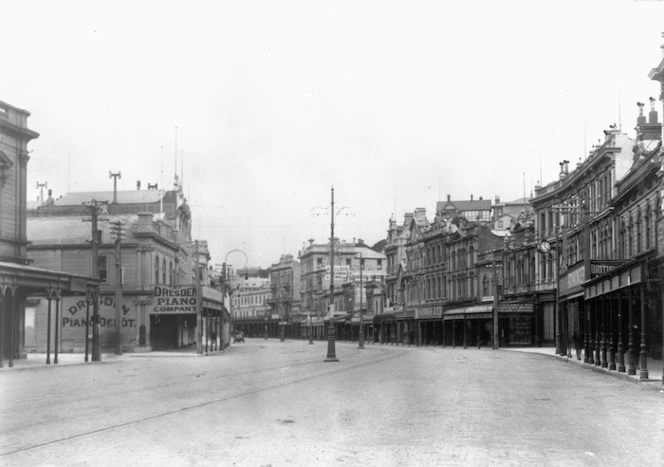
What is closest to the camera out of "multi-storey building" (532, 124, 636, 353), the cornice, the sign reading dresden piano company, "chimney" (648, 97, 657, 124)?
the cornice

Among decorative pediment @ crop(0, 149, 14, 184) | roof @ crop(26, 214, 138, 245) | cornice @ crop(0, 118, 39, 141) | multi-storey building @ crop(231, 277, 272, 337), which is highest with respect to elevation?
cornice @ crop(0, 118, 39, 141)

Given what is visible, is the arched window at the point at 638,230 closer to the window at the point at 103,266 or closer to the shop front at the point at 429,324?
the window at the point at 103,266

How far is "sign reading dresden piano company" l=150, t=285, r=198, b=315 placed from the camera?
177ft

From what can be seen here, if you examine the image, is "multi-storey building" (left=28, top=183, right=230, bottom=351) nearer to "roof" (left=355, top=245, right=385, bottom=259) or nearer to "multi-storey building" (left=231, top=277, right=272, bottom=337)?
"roof" (left=355, top=245, right=385, bottom=259)

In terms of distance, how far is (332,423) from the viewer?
44.1 ft

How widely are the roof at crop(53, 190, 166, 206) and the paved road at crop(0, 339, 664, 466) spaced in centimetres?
5816

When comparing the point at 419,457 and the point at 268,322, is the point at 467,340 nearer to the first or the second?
the point at 419,457

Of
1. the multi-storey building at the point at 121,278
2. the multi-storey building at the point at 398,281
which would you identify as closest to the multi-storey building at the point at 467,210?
the multi-storey building at the point at 398,281

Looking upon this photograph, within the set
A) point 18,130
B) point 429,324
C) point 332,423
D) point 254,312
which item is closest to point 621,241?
point 18,130

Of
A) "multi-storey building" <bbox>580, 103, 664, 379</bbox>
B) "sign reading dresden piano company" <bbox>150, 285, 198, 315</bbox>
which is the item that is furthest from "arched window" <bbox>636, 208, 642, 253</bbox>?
"sign reading dresden piano company" <bbox>150, 285, 198, 315</bbox>

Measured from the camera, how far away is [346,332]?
11344 centimetres

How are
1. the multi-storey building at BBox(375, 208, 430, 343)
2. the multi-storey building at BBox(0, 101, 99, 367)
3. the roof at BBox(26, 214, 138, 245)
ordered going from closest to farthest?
the multi-storey building at BBox(0, 101, 99, 367) < the roof at BBox(26, 214, 138, 245) < the multi-storey building at BBox(375, 208, 430, 343)

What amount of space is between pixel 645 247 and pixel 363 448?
33357 mm

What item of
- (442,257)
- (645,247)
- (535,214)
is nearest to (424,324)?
(442,257)
